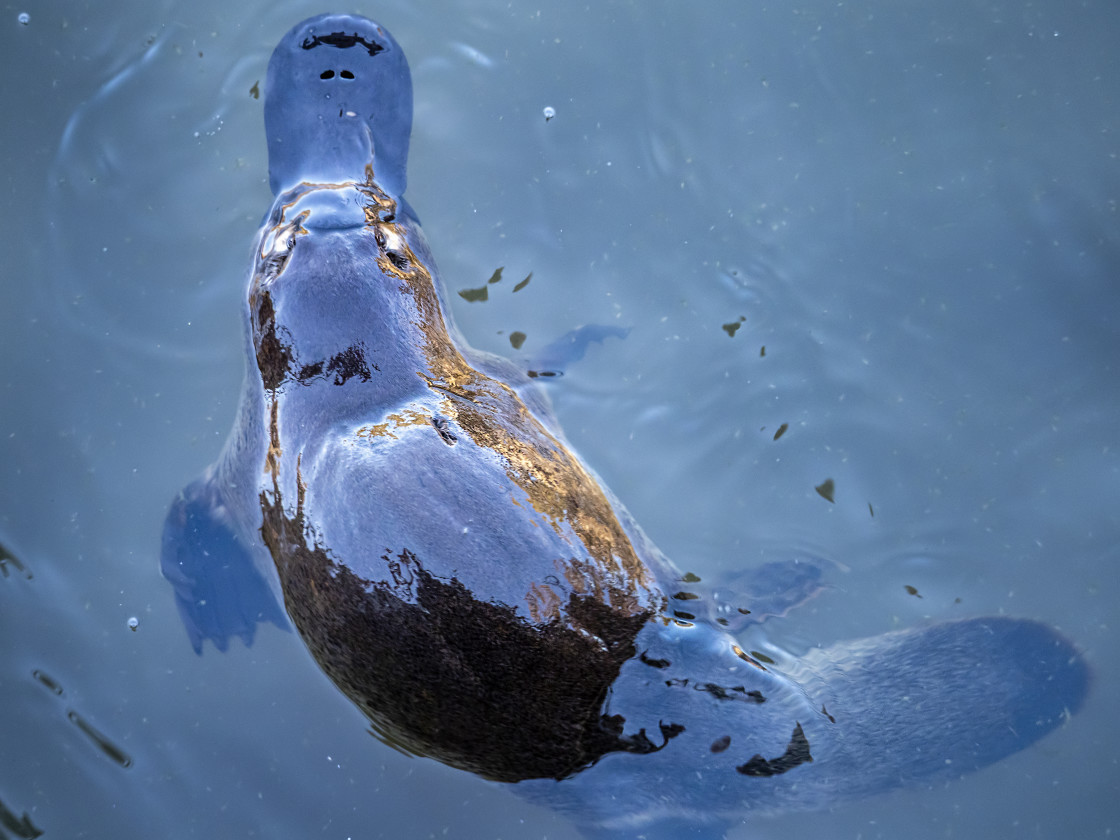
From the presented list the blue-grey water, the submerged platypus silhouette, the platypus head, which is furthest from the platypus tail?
the platypus head

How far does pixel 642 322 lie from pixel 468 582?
184 cm

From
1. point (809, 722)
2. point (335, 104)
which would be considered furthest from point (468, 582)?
point (335, 104)

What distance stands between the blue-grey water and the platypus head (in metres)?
0.27

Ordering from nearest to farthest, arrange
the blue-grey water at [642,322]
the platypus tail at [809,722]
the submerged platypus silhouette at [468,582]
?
the submerged platypus silhouette at [468,582], the platypus tail at [809,722], the blue-grey water at [642,322]

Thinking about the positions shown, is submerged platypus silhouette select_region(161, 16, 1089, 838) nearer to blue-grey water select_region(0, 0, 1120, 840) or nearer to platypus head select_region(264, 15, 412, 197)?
platypus head select_region(264, 15, 412, 197)

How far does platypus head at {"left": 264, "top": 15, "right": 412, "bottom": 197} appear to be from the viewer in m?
3.63

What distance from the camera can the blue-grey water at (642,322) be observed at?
3480 mm

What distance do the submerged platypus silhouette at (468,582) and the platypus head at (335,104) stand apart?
0.03 feet

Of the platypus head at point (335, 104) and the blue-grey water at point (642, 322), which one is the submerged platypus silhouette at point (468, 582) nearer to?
the platypus head at point (335, 104)

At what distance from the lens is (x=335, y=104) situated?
12.1 feet

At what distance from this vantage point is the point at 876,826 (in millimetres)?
3365

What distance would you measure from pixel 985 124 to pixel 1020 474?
1.68 m

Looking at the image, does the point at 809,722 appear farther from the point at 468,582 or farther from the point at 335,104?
the point at 335,104

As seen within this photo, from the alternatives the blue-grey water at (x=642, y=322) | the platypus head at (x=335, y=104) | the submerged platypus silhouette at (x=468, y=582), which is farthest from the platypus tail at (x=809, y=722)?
the platypus head at (x=335, y=104)
